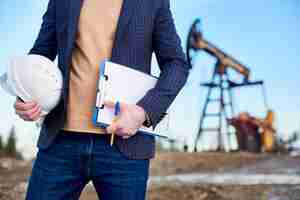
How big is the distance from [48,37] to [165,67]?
12.8 inches

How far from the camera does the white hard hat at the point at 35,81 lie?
0.95 m

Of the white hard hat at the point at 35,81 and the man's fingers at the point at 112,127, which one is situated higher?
the white hard hat at the point at 35,81

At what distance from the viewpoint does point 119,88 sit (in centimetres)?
92

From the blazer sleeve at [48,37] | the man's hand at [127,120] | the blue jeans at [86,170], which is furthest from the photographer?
the blazer sleeve at [48,37]

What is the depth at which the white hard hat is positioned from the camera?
95 cm

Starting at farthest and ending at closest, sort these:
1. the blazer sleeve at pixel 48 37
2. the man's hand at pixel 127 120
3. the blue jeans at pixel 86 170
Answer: the blazer sleeve at pixel 48 37 < the blue jeans at pixel 86 170 < the man's hand at pixel 127 120

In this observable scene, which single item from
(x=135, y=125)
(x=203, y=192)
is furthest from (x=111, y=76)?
(x=203, y=192)

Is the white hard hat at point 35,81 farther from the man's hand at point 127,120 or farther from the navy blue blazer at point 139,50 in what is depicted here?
the man's hand at point 127,120

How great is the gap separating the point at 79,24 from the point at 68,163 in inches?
12.8

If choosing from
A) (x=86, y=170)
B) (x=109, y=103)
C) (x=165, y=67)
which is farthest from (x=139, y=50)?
(x=86, y=170)

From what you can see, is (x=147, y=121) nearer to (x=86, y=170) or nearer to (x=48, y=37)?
(x=86, y=170)

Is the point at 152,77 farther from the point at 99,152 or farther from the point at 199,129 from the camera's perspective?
the point at 199,129

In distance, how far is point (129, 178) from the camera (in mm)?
980

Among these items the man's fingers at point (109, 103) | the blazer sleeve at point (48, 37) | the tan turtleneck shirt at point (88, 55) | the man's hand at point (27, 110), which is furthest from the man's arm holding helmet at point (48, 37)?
the man's fingers at point (109, 103)
